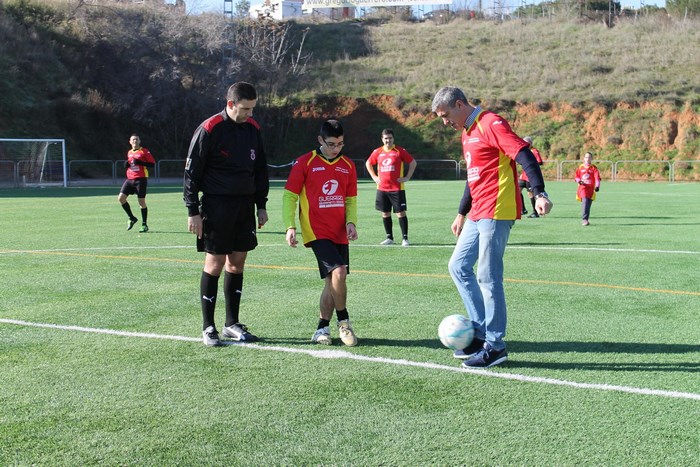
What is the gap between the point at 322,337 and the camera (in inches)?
256

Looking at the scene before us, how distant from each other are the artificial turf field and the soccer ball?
0.57 ft

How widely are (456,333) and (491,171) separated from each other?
126cm

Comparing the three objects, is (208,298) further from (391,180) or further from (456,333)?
(391,180)

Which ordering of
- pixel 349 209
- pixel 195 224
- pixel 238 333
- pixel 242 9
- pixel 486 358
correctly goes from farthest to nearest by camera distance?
1. pixel 242 9
2. pixel 349 209
3. pixel 238 333
4. pixel 195 224
5. pixel 486 358

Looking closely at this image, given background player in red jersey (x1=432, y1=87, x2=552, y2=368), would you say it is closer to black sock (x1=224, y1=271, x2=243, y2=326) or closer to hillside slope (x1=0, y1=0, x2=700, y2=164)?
black sock (x1=224, y1=271, x2=243, y2=326)

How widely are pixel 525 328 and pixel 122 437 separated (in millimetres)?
3977

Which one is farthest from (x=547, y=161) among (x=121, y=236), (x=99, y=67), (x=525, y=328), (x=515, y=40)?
(x=525, y=328)

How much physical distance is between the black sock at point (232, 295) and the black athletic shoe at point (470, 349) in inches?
78.0

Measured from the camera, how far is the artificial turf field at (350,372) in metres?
4.21

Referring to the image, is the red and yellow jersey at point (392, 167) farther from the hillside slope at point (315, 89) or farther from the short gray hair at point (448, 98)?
the hillside slope at point (315, 89)

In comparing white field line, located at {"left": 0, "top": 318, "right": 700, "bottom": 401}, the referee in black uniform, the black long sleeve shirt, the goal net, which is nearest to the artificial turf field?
white field line, located at {"left": 0, "top": 318, "right": 700, "bottom": 401}

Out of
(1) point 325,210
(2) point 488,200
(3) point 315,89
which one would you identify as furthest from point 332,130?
(3) point 315,89

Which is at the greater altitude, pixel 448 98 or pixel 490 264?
pixel 448 98

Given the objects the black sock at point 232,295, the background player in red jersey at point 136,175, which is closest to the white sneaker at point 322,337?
the black sock at point 232,295
